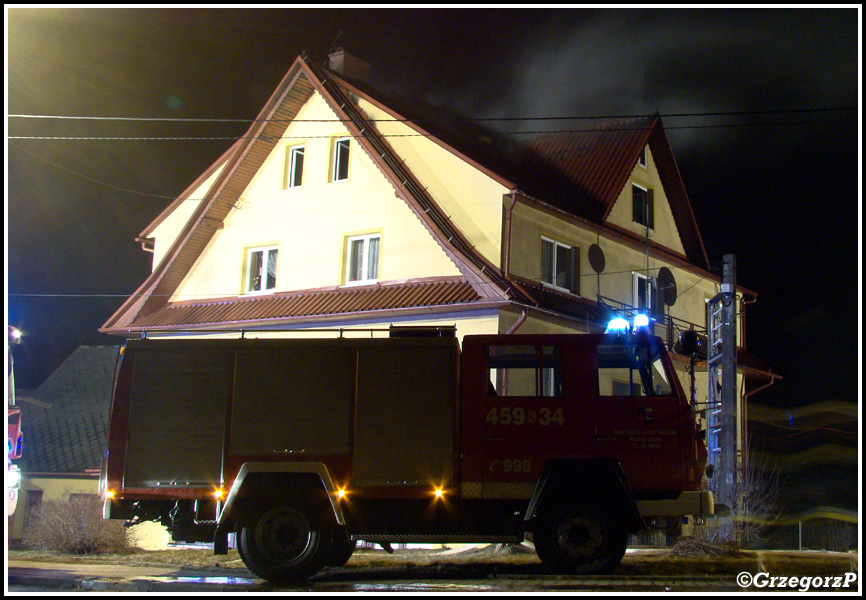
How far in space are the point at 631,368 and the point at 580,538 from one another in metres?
1.80

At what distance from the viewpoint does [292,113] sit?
19.6 m

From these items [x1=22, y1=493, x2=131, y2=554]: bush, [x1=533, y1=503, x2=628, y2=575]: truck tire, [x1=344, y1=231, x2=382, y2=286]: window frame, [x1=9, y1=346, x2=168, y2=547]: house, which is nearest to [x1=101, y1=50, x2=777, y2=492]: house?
[x1=344, y1=231, x2=382, y2=286]: window frame

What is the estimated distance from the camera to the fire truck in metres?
8.33

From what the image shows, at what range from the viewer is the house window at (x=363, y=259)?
18.0 metres

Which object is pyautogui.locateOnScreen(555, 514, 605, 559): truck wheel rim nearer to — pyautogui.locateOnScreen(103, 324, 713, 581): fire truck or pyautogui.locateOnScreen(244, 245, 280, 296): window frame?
pyautogui.locateOnScreen(103, 324, 713, 581): fire truck

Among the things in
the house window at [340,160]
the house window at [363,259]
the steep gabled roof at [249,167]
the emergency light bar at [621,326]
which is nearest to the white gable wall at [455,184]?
the steep gabled roof at [249,167]

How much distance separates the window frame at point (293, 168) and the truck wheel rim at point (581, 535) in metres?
12.8

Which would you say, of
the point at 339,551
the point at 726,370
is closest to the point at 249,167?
the point at 726,370

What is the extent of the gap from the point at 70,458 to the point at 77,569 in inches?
738

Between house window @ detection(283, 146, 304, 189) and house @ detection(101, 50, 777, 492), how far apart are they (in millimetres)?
31

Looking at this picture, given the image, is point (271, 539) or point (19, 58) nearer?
point (271, 539)

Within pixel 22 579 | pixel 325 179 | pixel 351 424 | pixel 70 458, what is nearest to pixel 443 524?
pixel 351 424

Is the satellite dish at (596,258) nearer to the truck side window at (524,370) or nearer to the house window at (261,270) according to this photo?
the house window at (261,270)

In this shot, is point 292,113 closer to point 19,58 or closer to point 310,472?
point 19,58
